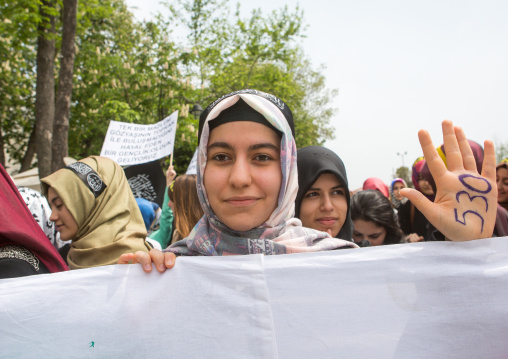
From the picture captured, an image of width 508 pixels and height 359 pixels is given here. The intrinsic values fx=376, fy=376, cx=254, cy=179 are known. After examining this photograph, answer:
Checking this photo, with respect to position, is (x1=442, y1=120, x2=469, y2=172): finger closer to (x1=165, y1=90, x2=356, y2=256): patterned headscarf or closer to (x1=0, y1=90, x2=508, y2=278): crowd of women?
(x1=0, y1=90, x2=508, y2=278): crowd of women

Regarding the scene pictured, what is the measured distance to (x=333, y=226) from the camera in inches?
84.0

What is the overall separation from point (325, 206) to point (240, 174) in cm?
97

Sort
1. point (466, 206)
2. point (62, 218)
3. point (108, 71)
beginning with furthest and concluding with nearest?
point (108, 71), point (62, 218), point (466, 206)

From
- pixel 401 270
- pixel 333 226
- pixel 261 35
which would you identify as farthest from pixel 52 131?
pixel 261 35

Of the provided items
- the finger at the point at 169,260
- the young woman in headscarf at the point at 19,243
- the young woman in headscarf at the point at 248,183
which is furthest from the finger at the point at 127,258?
the young woman in headscarf at the point at 19,243

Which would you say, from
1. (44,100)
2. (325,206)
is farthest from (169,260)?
(44,100)

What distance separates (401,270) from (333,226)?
1000mm

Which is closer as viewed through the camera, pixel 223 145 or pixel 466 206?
A: pixel 466 206

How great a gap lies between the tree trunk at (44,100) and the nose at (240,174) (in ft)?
17.8

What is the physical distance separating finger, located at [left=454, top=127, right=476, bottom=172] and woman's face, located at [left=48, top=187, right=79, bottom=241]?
2.08 metres

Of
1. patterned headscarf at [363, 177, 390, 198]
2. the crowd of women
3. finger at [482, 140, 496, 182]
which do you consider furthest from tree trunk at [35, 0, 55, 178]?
finger at [482, 140, 496, 182]

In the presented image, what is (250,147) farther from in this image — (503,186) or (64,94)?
(64,94)

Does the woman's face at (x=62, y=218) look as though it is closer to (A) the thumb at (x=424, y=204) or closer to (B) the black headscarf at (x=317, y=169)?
(B) the black headscarf at (x=317, y=169)

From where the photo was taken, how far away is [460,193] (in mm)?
1078
